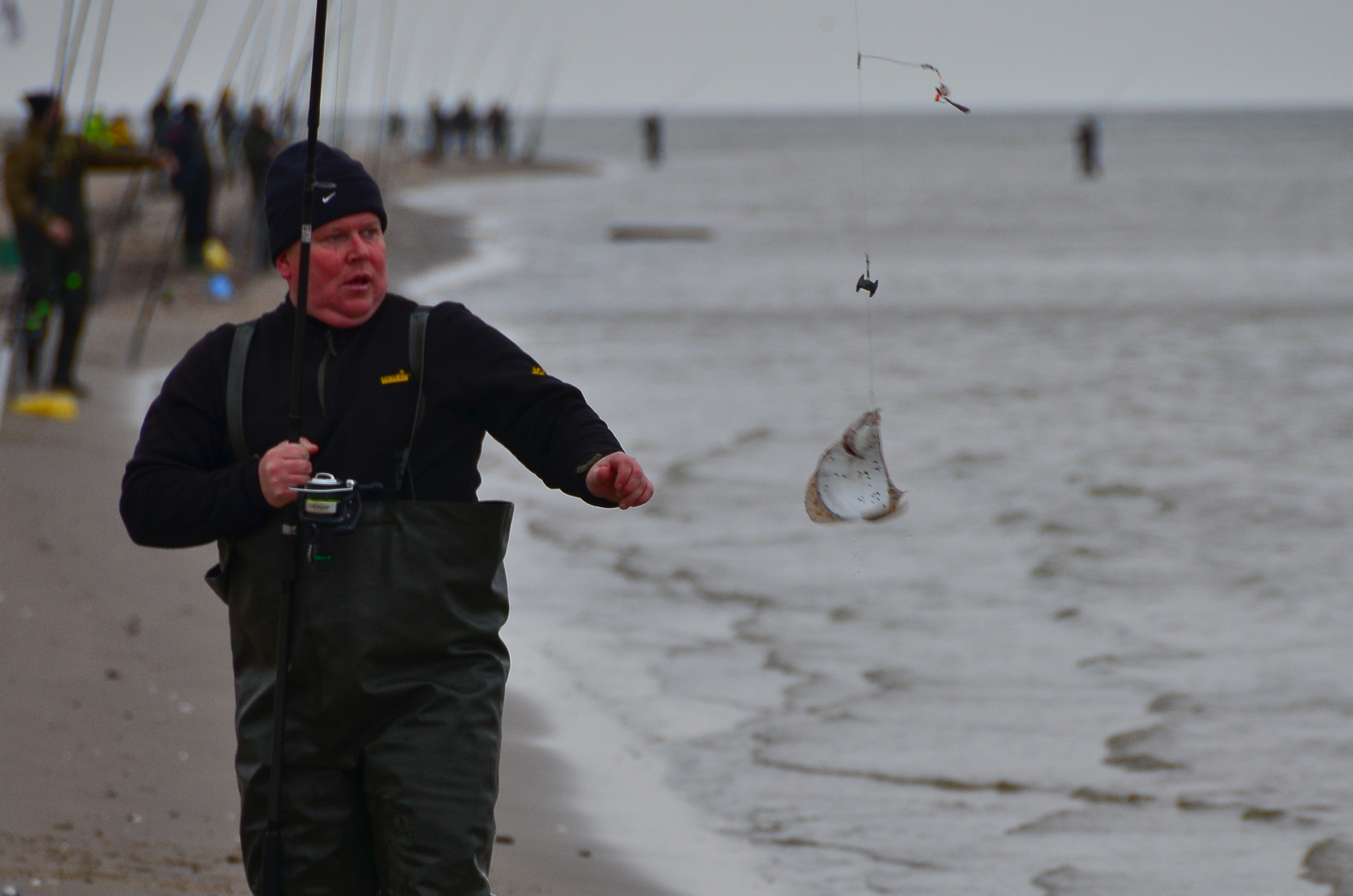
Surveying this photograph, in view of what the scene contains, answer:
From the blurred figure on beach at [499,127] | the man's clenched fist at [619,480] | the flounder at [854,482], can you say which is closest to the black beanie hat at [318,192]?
the man's clenched fist at [619,480]

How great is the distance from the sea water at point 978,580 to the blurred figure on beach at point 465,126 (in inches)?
1531

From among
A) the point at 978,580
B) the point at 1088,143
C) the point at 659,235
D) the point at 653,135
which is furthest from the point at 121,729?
the point at 653,135

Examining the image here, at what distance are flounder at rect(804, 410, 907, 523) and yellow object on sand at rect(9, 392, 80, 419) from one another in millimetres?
6935

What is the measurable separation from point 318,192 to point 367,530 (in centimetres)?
56

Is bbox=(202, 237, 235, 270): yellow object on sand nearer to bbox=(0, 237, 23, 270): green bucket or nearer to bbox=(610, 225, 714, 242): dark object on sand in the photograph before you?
bbox=(0, 237, 23, 270): green bucket

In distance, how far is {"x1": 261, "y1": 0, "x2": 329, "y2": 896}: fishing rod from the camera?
247 centimetres

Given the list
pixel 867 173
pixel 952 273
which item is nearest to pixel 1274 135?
pixel 867 173

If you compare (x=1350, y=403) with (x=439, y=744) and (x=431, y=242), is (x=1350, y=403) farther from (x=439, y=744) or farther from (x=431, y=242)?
(x=431, y=242)

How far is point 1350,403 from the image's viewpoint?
470 inches

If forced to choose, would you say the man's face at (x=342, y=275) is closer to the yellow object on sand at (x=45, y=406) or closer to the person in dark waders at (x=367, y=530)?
the person in dark waders at (x=367, y=530)

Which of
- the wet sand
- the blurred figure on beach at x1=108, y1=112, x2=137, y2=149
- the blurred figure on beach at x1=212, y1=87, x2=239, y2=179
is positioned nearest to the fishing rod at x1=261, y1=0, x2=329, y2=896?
the wet sand

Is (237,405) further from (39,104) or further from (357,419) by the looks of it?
(39,104)

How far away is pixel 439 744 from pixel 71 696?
8.71 feet

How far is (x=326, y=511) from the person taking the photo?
2.42m
